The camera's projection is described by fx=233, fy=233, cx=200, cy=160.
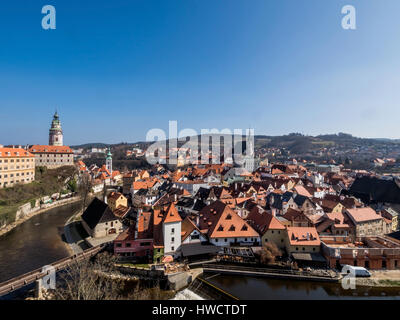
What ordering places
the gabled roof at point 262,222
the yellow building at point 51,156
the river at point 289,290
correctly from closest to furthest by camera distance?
the river at point 289,290 → the gabled roof at point 262,222 → the yellow building at point 51,156

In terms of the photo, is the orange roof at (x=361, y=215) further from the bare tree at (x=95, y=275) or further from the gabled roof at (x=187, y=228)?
the bare tree at (x=95, y=275)

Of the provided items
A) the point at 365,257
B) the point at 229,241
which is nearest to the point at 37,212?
the point at 229,241

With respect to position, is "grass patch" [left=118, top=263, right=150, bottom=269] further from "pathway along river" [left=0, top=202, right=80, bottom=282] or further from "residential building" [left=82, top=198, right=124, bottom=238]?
Answer: "residential building" [left=82, top=198, right=124, bottom=238]

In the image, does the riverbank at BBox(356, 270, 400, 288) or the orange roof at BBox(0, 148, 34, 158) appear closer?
the riverbank at BBox(356, 270, 400, 288)

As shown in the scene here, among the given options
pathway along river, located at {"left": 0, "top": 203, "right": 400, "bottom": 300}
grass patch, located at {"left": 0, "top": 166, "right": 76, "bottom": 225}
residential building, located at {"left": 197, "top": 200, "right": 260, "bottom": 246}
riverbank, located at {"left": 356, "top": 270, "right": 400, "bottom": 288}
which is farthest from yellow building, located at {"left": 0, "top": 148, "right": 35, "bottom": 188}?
riverbank, located at {"left": 356, "top": 270, "right": 400, "bottom": 288}

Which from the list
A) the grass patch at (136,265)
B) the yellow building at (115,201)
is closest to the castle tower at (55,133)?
the yellow building at (115,201)

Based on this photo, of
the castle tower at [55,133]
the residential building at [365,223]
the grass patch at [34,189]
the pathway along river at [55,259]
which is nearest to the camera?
the pathway along river at [55,259]

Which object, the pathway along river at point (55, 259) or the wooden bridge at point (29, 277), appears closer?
the wooden bridge at point (29, 277)
